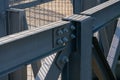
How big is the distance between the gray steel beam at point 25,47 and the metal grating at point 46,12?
1947 mm

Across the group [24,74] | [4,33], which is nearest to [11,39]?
[4,33]

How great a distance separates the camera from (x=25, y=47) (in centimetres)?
141

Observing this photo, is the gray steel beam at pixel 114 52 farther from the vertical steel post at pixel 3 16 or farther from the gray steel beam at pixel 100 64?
the vertical steel post at pixel 3 16

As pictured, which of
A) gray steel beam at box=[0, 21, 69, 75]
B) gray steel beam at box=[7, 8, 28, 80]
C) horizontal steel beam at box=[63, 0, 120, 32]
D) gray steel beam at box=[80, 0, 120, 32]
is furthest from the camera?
gray steel beam at box=[7, 8, 28, 80]

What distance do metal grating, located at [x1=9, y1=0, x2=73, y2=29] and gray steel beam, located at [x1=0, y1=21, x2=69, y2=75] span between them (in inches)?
76.7

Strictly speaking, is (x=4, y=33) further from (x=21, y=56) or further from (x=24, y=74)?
(x=21, y=56)

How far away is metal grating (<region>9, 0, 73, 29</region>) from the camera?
12.1ft

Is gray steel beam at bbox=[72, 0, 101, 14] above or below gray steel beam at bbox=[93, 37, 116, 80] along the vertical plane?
above

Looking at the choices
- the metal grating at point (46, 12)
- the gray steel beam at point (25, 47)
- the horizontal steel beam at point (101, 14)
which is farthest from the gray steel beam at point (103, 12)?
the metal grating at point (46, 12)

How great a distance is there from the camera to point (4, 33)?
110 inches

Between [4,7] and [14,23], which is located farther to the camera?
[14,23]

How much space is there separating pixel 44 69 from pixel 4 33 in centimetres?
120

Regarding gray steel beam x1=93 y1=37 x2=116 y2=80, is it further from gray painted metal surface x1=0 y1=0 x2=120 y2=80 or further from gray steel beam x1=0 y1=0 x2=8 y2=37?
gray steel beam x1=0 y1=0 x2=8 y2=37

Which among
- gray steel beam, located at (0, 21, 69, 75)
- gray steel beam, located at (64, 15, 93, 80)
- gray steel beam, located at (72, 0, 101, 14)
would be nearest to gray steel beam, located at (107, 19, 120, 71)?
gray steel beam, located at (72, 0, 101, 14)
